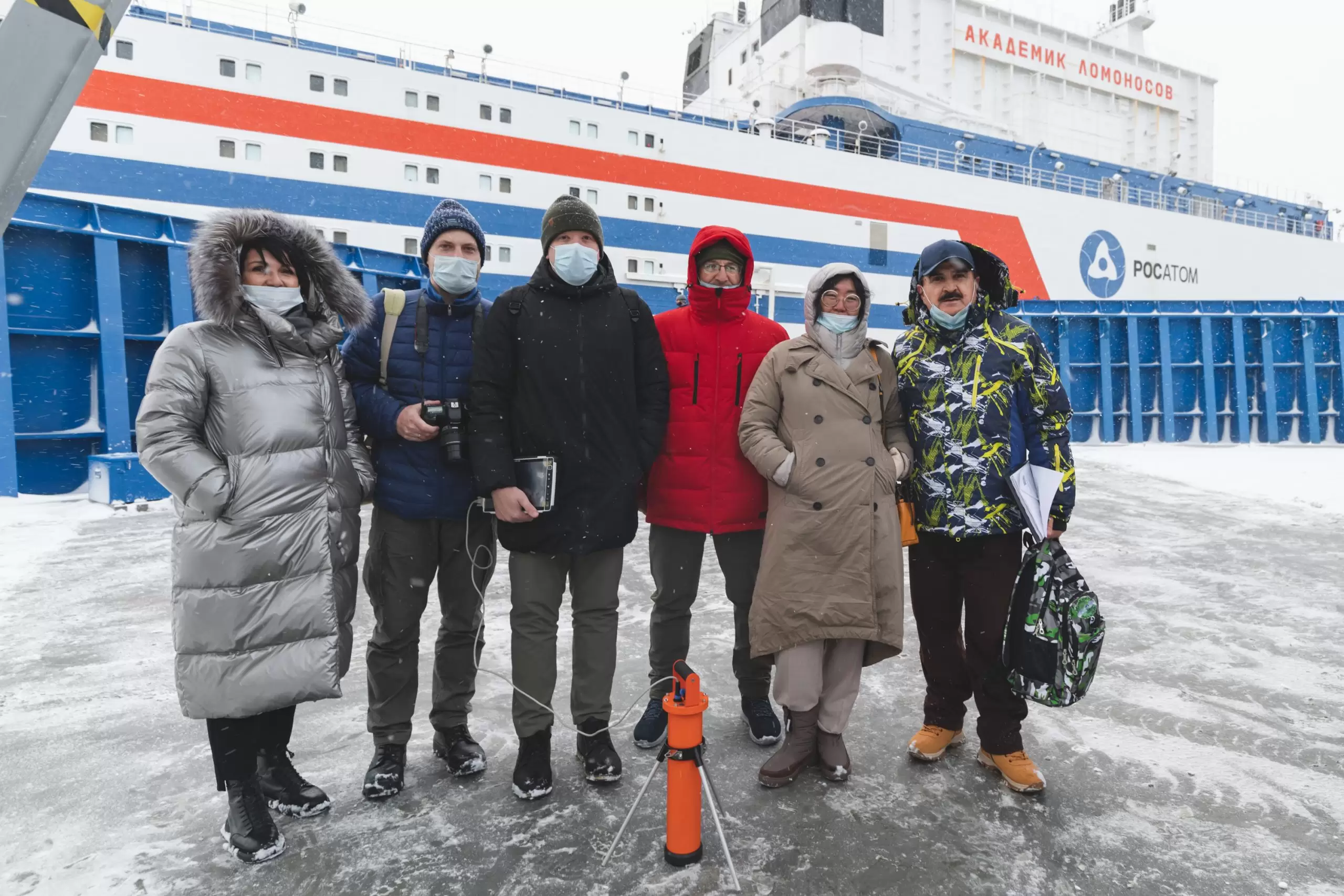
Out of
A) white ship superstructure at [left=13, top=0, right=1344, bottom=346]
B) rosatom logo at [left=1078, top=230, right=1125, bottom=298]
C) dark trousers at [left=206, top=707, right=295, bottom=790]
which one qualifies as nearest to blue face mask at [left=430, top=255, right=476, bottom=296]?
dark trousers at [left=206, top=707, right=295, bottom=790]

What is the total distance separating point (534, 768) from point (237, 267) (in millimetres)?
1517

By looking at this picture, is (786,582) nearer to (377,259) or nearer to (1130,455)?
(377,259)

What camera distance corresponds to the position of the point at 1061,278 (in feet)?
57.7

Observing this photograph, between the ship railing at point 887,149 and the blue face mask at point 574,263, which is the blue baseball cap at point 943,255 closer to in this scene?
→ the blue face mask at point 574,263

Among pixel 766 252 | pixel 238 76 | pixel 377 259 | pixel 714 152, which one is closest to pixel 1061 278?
pixel 766 252

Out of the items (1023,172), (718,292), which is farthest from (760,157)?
(718,292)

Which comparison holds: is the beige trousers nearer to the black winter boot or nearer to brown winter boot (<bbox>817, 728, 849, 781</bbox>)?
brown winter boot (<bbox>817, 728, 849, 781</bbox>)

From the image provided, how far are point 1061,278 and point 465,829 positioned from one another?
1945 centimetres

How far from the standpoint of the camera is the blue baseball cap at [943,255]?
2.07m

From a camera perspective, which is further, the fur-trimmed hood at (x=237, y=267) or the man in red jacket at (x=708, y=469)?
the man in red jacket at (x=708, y=469)

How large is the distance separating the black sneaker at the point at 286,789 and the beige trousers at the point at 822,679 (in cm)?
129

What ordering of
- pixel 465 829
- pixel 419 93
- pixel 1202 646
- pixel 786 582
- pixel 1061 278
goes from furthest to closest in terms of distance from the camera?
pixel 1061 278
pixel 419 93
pixel 1202 646
pixel 786 582
pixel 465 829

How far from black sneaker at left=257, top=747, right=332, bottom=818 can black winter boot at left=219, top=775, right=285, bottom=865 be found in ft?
0.41

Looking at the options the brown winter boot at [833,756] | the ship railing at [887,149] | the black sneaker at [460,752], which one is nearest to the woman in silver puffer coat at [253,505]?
the black sneaker at [460,752]
